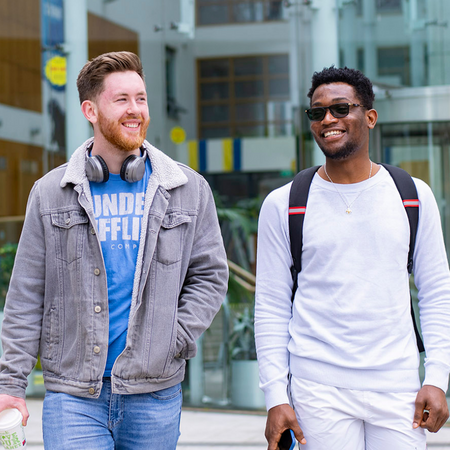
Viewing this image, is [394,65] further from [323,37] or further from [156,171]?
[156,171]

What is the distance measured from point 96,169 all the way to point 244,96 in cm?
588

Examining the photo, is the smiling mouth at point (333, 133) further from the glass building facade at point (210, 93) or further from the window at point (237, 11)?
the window at point (237, 11)

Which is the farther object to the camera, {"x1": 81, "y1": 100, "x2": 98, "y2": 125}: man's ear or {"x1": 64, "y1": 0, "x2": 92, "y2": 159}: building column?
{"x1": 64, "y1": 0, "x2": 92, "y2": 159}: building column

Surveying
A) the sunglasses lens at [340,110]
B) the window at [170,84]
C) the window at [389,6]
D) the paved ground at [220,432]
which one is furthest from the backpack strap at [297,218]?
the window at [170,84]

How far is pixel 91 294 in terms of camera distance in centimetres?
250

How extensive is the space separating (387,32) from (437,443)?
10.7 feet

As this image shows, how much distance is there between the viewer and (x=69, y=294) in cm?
256

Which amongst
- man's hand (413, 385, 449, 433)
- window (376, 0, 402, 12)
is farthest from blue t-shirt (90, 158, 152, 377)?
window (376, 0, 402, 12)

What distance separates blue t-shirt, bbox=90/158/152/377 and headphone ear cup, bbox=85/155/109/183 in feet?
0.17

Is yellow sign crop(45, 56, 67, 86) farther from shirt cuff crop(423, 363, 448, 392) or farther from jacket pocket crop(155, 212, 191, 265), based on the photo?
shirt cuff crop(423, 363, 448, 392)

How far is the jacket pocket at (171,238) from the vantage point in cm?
257

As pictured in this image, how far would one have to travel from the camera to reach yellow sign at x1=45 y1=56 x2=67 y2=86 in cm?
765

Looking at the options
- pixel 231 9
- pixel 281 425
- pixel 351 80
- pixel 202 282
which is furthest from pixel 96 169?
pixel 231 9

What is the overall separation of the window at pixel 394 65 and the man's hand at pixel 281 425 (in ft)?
14.4
